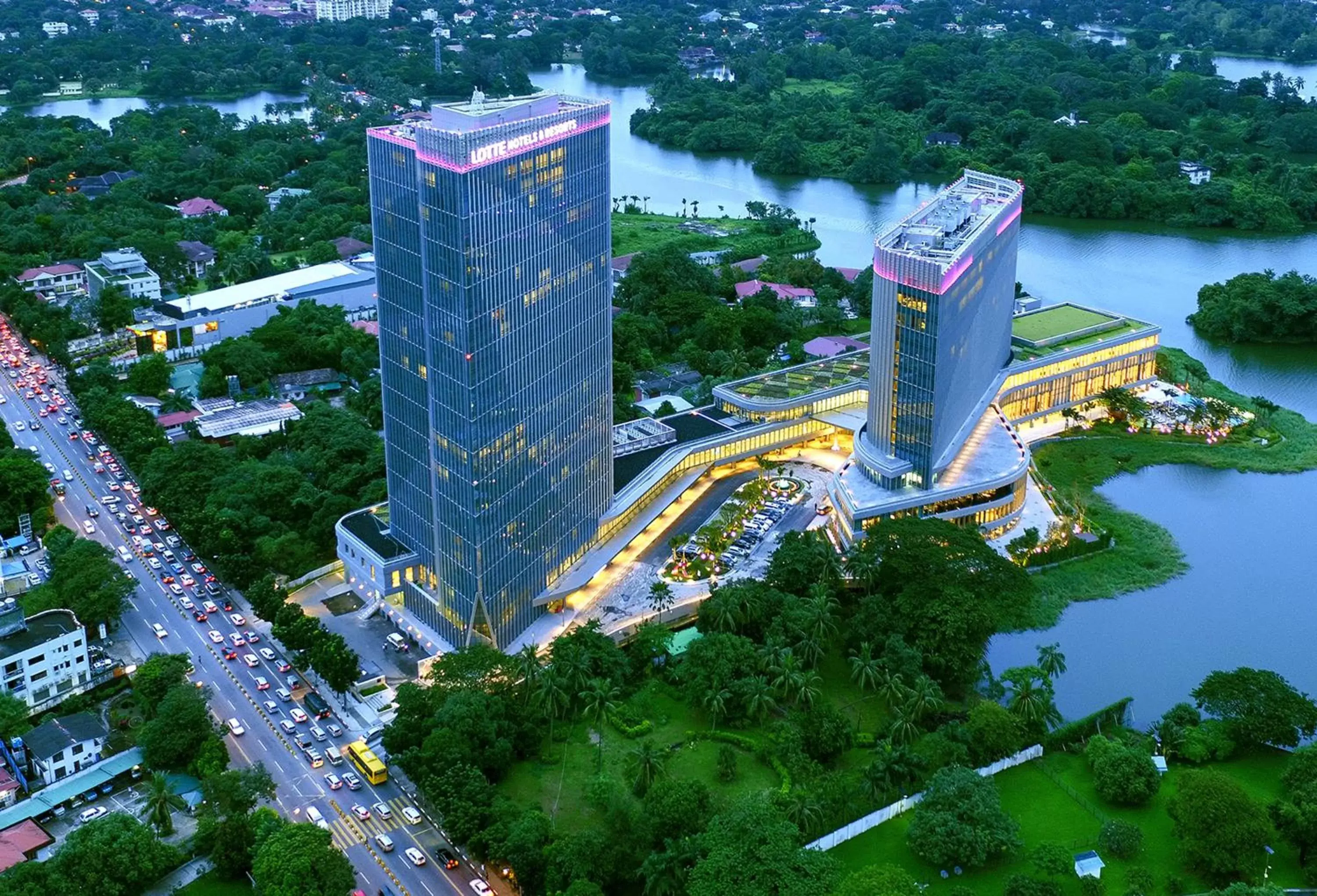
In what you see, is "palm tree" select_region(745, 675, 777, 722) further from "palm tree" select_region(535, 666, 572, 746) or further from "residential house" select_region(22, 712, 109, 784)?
"residential house" select_region(22, 712, 109, 784)

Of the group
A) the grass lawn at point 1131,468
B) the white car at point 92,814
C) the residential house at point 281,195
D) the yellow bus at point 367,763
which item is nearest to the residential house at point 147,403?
the white car at point 92,814

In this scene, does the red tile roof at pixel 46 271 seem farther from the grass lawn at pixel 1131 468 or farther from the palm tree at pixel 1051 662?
the palm tree at pixel 1051 662

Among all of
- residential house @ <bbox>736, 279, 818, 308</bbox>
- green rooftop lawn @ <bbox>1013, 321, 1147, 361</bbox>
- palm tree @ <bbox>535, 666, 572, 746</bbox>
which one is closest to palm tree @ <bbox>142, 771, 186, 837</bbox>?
palm tree @ <bbox>535, 666, 572, 746</bbox>

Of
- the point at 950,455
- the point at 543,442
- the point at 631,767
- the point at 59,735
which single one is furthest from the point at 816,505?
the point at 59,735

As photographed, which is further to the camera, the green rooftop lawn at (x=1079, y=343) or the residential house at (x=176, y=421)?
the green rooftop lawn at (x=1079, y=343)

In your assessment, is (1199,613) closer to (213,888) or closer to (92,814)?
(213,888)
